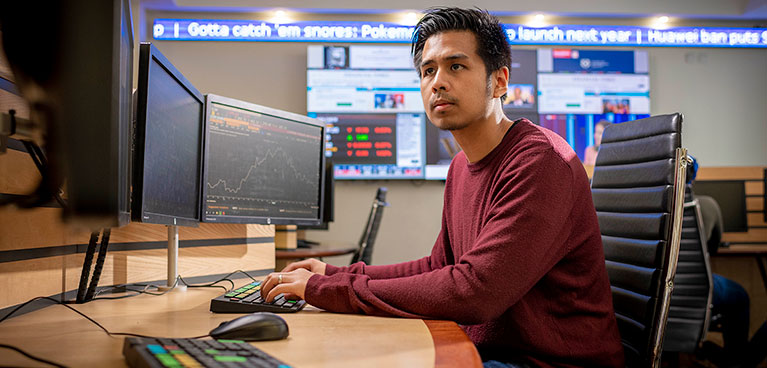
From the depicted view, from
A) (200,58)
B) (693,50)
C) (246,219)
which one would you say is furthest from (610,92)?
(246,219)

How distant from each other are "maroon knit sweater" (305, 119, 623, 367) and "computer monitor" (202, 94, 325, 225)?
1.96 feet

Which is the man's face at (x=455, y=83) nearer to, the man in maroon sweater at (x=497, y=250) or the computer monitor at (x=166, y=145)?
the man in maroon sweater at (x=497, y=250)

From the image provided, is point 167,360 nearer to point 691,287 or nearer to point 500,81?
Result: point 500,81

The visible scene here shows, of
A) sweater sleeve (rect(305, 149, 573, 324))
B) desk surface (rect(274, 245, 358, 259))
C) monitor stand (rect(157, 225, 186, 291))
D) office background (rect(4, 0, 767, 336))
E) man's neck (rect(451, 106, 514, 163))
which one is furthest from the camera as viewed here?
office background (rect(4, 0, 767, 336))

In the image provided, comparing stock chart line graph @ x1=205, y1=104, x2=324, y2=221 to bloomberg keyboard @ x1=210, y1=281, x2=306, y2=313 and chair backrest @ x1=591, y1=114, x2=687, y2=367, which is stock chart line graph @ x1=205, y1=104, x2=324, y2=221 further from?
chair backrest @ x1=591, y1=114, x2=687, y2=367

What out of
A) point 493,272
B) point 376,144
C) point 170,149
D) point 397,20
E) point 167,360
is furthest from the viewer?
point 397,20

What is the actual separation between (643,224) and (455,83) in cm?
57

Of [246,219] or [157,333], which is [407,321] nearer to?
[157,333]

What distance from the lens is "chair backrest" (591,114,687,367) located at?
47.2 inches

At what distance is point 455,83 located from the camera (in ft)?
4.24

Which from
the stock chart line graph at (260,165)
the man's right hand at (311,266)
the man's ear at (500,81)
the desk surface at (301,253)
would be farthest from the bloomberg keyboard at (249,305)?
the desk surface at (301,253)

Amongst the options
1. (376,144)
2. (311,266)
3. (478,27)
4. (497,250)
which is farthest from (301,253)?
(376,144)

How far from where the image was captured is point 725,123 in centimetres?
477

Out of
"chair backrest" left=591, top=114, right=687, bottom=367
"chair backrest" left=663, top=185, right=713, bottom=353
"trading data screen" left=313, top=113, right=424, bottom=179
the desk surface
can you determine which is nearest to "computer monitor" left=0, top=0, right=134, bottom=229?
"chair backrest" left=591, top=114, right=687, bottom=367
